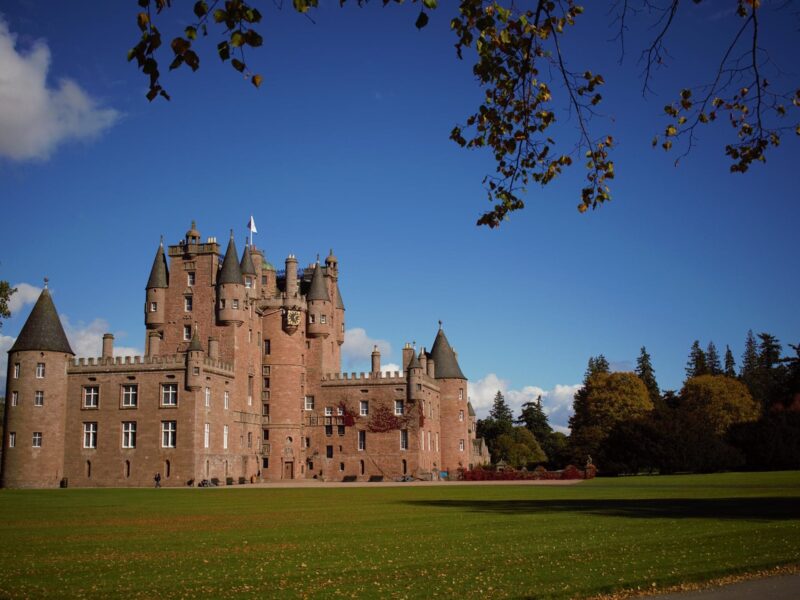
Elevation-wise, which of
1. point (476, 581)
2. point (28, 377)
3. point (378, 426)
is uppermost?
point (28, 377)

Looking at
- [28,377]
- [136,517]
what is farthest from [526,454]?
[136,517]

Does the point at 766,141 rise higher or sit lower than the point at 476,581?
higher

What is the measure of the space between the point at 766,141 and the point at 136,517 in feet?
66.8

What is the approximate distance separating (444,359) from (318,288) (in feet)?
46.6

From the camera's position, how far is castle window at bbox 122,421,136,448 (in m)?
58.9

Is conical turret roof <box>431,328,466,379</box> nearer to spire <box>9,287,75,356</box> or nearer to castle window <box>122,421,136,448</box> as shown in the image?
castle window <box>122,421,136,448</box>

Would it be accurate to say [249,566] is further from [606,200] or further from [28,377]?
[28,377]

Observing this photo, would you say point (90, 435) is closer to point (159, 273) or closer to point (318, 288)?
point (159, 273)

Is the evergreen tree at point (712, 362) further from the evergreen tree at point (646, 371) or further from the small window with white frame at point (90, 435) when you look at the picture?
the small window with white frame at point (90, 435)

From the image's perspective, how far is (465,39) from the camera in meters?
8.32

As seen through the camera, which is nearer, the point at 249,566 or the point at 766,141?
the point at 766,141

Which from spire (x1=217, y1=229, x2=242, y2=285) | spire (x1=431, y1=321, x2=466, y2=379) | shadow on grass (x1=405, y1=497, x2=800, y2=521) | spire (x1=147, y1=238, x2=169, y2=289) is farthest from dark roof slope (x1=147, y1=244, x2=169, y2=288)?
shadow on grass (x1=405, y1=497, x2=800, y2=521)

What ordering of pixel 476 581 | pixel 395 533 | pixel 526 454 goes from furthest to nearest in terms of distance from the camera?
pixel 526 454 → pixel 395 533 → pixel 476 581

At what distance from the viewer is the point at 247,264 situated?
2702 inches
